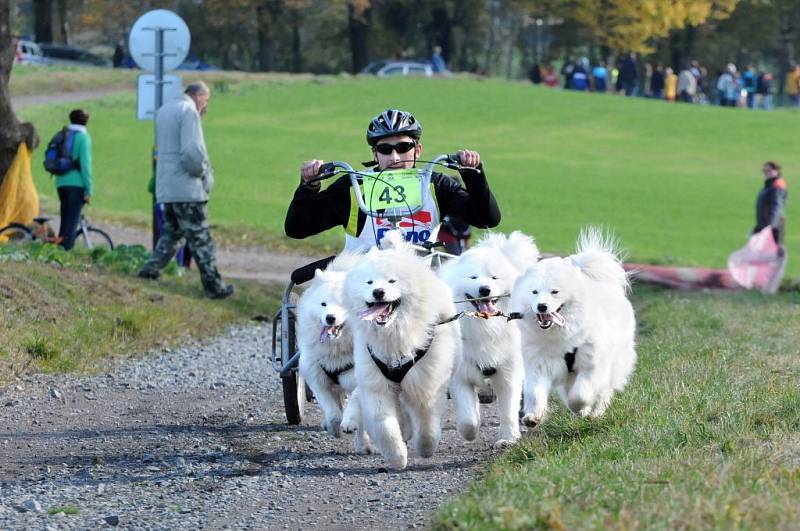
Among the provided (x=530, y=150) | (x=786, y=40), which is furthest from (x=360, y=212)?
(x=786, y=40)

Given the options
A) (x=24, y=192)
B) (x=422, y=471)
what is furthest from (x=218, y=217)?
(x=422, y=471)

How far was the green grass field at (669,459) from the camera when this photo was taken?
5.48 meters

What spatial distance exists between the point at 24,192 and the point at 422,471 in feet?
40.5

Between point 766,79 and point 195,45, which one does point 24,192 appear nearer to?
point 766,79

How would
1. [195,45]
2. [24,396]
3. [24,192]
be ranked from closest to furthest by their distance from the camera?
1. [24,396]
2. [24,192]
3. [195,45]

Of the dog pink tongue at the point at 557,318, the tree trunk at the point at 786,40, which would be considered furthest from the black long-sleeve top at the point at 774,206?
the tree trunk at the point at 786,40

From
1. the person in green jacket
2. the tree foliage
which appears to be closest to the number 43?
the person in green jacket

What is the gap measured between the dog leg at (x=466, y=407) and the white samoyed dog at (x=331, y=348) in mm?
563

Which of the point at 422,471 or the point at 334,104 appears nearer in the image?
the point at 422,471

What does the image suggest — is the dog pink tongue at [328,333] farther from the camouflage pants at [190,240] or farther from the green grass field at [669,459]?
the camouflage pants at [190,240]

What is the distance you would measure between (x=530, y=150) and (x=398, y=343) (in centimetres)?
3723

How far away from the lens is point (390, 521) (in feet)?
21.8

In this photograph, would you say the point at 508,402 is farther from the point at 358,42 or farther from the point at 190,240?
the point at 358,42

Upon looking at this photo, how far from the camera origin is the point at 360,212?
8.80m
